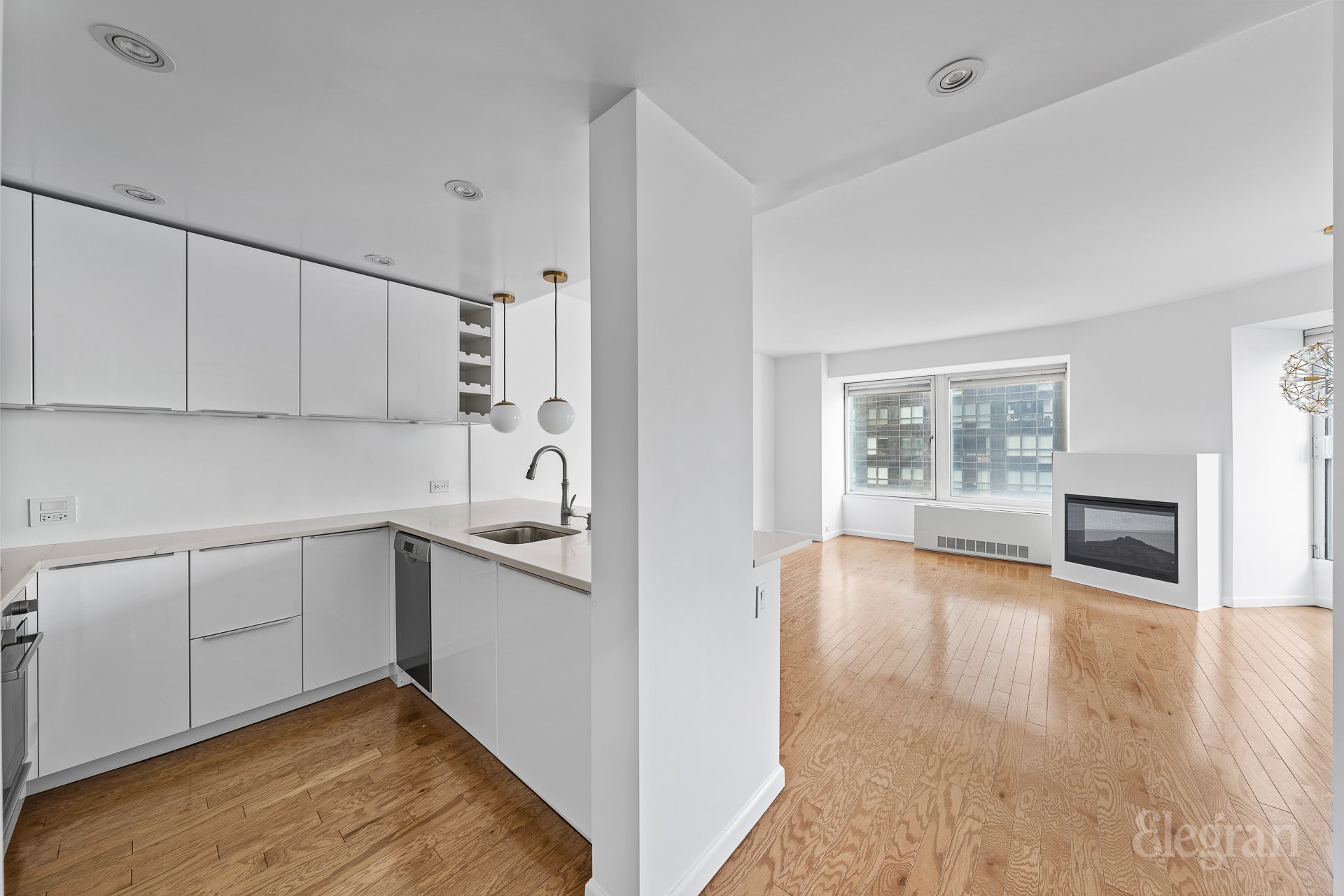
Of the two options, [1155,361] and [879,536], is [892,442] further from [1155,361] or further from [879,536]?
[1155,361]

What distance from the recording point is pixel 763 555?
1.84 m

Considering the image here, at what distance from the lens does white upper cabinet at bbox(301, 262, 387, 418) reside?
2.66 metres

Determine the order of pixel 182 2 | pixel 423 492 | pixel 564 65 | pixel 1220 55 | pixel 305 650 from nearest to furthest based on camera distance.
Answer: pixel 182 2 < pixel 564 65 < pixel 1220 55 < pixel 305 650 < pixel 423 492

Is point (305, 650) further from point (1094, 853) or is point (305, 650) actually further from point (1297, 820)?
point (1297, 820)

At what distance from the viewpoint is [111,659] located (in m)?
1.99

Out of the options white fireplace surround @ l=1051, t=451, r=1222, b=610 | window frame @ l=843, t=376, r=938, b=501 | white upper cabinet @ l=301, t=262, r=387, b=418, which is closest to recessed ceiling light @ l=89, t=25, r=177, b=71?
white upper cabinet @ l=301, t=262, r=387, b=418

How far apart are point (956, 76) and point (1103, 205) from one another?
5.94 ft

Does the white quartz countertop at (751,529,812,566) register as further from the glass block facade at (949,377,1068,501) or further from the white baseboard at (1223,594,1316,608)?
the glass block facade at (949,377,1068,501)

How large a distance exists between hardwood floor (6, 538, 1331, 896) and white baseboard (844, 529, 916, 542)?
3562 millimetres

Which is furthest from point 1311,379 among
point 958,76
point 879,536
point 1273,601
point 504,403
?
point 504,403

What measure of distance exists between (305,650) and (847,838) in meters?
2.50

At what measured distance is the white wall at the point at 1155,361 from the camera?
3932mm

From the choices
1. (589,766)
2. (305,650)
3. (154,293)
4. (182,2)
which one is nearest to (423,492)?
(305,650)

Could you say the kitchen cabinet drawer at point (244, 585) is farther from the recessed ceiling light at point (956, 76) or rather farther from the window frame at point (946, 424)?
the window frame at point (946, 424)
